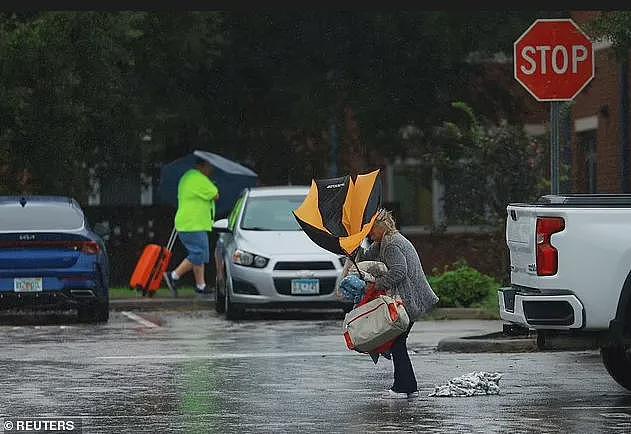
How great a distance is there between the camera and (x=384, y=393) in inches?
549

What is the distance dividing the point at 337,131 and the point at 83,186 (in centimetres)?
623

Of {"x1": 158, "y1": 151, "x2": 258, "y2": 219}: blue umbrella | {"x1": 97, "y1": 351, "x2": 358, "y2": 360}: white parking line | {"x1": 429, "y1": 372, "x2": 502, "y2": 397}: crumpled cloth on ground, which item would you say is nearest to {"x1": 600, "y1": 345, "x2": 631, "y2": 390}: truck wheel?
{"x1": 429, "y1": 372, "x2": 502, "y2": 397}: crumpled cloth on ground

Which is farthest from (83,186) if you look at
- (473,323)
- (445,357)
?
(445,357)

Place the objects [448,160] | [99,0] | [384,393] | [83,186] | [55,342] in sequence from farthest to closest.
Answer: [83,186] → [448,160] → [99,0] → [55,342] → [384,393]

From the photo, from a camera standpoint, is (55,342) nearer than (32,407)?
No

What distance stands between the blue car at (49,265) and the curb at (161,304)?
3.08 meters

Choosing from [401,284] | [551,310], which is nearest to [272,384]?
[401,284]

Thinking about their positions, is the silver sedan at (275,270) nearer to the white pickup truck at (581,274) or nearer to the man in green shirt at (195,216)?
the man in green shirt at (195,216)

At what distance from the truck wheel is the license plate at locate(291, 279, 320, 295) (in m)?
8.71

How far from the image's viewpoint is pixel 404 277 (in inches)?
544

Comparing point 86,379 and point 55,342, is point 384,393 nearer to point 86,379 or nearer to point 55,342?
point 86,379

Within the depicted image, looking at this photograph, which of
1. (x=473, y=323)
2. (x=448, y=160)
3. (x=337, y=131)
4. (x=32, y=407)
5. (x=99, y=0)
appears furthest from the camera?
(x=337, y=131)

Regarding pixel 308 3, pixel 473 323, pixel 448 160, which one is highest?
pixel 308 3

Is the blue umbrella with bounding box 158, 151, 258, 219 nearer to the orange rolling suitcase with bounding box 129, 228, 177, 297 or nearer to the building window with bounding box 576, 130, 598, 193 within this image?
the orange rolling suitcase with bounding box 129, 228, 177, 297
